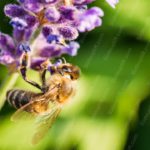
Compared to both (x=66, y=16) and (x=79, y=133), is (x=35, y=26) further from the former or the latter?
(x=79, y=133)

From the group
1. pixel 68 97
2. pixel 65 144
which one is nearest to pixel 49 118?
pixel 68 97

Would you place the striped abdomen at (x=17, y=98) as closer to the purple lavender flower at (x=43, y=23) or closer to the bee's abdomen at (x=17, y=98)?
the bee's abdomen at (x=17, y=98)

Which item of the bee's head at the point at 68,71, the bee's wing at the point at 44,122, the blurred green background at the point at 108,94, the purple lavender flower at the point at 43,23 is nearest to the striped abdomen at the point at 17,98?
the bee's wing at the point at 44,122

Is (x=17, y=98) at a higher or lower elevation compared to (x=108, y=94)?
higher

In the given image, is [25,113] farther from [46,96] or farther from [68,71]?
[68,71]

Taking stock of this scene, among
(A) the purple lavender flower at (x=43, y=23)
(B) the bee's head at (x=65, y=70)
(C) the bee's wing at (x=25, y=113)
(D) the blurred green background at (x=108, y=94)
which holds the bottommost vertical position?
(D) the blurred green background at (x=108, y=94)

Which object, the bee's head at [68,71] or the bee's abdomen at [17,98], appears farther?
the bee's head at [68,71]

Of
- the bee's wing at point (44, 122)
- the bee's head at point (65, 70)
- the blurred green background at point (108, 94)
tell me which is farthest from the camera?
the blurred green background at point (108, 94)

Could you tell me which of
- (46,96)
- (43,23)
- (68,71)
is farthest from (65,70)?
(43,23)
